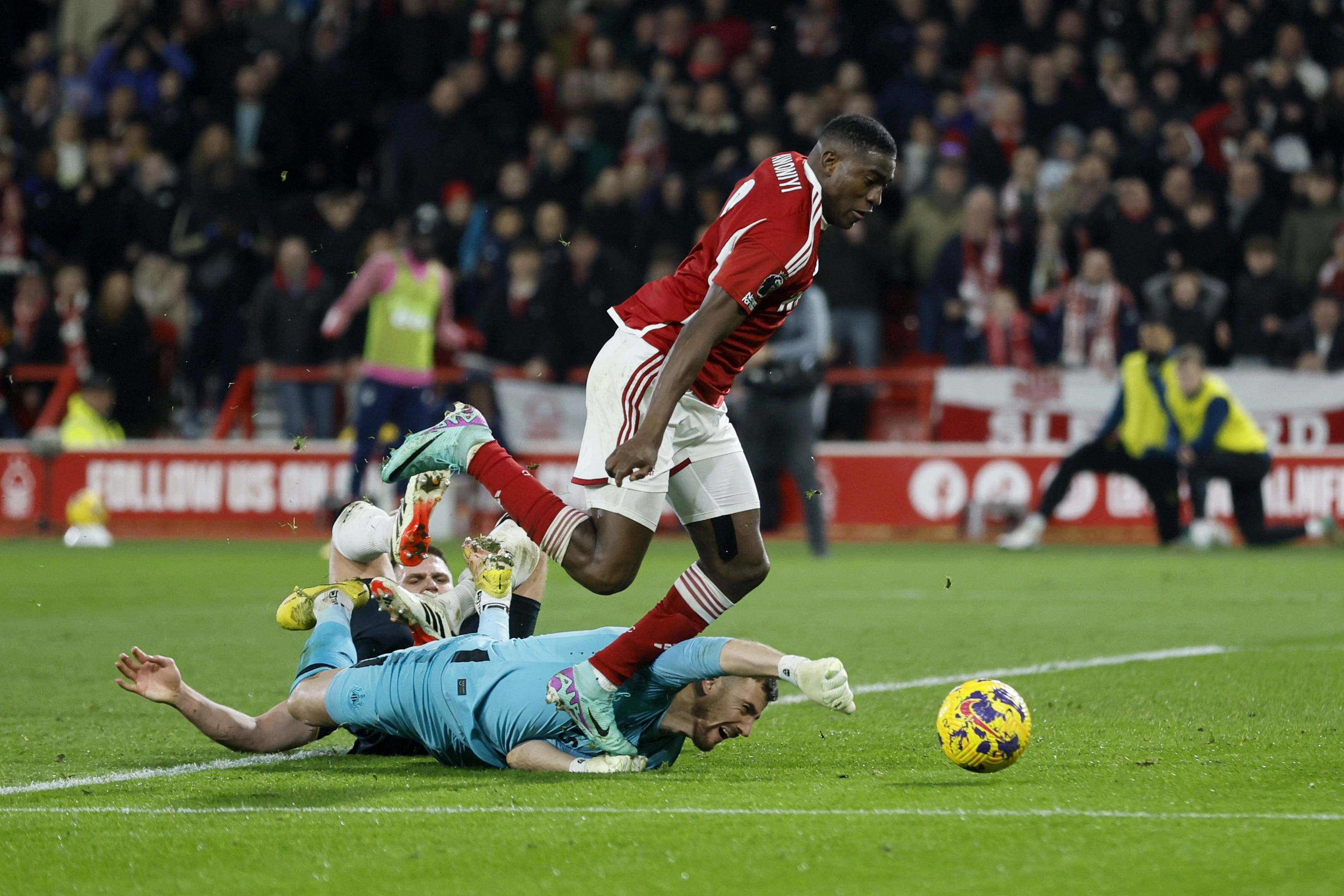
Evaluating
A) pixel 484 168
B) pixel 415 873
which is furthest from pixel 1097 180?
pixel 415 873

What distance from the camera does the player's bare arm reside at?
5.12m

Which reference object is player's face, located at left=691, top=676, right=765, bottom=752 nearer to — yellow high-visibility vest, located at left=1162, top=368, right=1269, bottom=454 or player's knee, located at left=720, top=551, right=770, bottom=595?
player's knee, located at left=720, top=551, right=770, bottom=595

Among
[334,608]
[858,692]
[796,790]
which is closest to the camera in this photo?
[796,790]

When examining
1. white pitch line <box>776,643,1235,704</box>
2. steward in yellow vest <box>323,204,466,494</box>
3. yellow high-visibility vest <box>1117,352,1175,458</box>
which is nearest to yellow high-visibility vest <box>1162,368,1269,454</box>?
yellow high-visibility vest <box>1117,352,1175,458</box>

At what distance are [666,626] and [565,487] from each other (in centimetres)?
1045

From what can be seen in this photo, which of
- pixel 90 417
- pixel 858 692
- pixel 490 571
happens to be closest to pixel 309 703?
pixel 490 571

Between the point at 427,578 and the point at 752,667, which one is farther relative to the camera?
the point at 427,578

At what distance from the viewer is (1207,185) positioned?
16.6m

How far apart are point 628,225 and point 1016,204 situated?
139 inches

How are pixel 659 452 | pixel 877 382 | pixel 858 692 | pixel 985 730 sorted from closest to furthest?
pixel 985 730 < pixel 659 452 < pixel 858 692 < pixel 877 382

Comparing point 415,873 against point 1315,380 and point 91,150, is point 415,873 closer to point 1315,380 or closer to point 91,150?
point 1315,380

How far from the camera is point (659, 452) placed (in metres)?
5.39

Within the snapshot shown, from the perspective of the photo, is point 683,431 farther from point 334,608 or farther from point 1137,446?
point 1137,446

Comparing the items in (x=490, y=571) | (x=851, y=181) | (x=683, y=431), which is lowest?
(x=490, y=571)
